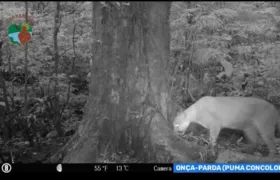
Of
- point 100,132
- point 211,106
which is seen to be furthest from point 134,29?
point 211,106

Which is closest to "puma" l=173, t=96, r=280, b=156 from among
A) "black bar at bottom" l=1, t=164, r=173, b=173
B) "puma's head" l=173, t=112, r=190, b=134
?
"puma's head" l=173, t=112, r=190, b=134

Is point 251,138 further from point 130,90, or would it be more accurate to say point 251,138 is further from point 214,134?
point 130,90

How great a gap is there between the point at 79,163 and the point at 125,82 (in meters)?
1.26

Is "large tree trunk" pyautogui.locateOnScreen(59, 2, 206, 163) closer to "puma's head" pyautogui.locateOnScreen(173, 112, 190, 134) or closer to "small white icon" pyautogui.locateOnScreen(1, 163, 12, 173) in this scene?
"puma's head" pyautogui.locateOnScreen(173, 112, 190, 134)

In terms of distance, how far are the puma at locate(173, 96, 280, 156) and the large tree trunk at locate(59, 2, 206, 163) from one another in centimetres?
73

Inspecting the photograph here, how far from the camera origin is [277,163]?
4414 millimetres

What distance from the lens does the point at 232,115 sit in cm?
544

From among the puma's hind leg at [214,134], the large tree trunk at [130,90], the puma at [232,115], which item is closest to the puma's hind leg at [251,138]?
the puma at [232,115]

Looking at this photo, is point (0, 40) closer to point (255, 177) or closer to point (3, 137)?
point (3, 137)

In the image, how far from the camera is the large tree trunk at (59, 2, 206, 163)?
15.1ft

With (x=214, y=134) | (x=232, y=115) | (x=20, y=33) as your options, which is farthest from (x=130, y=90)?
(x=20, y=33)

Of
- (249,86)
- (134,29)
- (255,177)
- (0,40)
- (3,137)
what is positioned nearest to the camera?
(255,177)

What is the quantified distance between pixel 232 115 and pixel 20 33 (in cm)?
365

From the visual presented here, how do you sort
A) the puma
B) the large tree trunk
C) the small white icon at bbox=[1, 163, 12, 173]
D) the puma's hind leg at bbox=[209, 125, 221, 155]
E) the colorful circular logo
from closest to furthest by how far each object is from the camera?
the small white icon at bbox=[1, 163, 12, 173] → the large tree trunk → the puma's hind leg at bbox=[209, 125, 221, 155] → the puma → the colorful circular logo
